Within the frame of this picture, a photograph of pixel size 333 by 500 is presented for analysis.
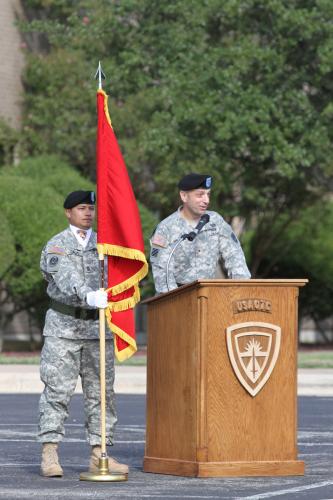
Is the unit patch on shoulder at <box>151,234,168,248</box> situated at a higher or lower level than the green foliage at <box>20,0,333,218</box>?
lower

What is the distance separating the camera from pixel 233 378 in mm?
9930

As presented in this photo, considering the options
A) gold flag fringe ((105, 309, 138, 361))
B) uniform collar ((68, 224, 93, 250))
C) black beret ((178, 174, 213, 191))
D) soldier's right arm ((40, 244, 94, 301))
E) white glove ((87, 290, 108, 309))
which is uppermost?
black beret ((178, 174, 213, 191))

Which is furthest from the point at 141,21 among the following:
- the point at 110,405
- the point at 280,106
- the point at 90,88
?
the point at 110,405

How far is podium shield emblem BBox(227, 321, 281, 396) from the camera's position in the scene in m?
9.91

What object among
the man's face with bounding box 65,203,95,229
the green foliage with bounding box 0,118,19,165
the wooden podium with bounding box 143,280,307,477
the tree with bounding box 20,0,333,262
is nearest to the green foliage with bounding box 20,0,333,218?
the tree with bounding box 20,0,333,262

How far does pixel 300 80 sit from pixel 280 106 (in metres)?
0.74

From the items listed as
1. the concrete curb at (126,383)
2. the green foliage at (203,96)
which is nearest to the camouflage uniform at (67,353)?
the concrete curb at (126,383)

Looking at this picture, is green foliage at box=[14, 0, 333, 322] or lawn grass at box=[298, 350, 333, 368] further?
green foliage at box=[14, 0, 333, 322]

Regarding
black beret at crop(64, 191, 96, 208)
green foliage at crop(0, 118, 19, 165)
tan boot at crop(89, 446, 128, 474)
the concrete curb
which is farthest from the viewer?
green foliage at crop(0, 118, 19, 165)

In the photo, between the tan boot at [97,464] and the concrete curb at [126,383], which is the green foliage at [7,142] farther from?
the tan boot at [97,464]

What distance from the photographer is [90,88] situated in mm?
33219

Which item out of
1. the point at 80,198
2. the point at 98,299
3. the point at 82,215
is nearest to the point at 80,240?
the point at 82,215

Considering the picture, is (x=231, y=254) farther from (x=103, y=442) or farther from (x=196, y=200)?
(x=103, y=442)

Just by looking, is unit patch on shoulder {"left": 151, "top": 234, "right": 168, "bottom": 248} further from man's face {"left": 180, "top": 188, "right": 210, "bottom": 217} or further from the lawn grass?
the lawn grass
